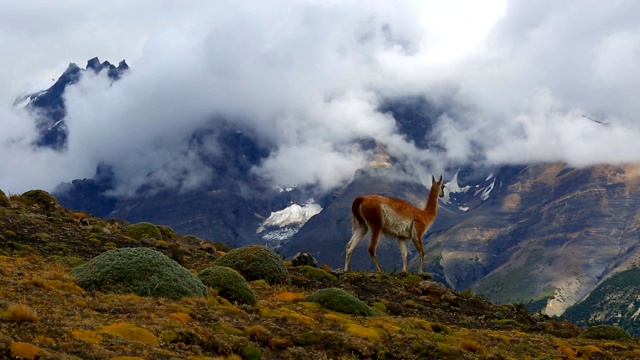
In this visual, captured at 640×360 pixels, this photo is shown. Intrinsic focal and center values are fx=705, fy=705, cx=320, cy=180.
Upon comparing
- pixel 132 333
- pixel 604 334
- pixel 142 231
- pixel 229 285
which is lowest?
pixel 604 334

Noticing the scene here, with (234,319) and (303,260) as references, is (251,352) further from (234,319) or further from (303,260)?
(303,260)

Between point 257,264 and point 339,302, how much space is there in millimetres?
7685

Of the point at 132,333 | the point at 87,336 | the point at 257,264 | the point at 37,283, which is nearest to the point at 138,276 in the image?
the point at 37,283

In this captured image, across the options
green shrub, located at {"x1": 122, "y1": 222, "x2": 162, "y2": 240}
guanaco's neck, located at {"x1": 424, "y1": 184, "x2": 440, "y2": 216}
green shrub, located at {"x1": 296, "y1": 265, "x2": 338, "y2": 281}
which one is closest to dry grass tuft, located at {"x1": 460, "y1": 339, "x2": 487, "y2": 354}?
green shrub, located at {"x1": 296, "y1": 265, "x2": 338, "y2": 281}

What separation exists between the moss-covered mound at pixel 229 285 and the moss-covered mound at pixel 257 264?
5650mm

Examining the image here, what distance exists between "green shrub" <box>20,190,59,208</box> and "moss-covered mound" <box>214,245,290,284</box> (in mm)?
14682

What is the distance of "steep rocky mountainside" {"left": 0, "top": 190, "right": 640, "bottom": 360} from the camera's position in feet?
54.4

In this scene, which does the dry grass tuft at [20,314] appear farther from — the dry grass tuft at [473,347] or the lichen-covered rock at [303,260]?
the lichen-covered rock at [303,260]

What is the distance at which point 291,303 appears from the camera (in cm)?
2684

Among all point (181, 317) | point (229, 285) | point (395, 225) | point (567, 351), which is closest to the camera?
Result: point (181, 317)

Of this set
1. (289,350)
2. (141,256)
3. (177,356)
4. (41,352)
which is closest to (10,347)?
(41,352)

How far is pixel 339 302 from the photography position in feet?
87.7

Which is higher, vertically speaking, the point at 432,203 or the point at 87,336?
the point at 432,203

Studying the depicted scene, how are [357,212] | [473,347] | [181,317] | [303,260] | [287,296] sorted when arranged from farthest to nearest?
1. [303,260]
2. [357,212]
3. [287,296]
4. [473,347]
5. [181,317]
